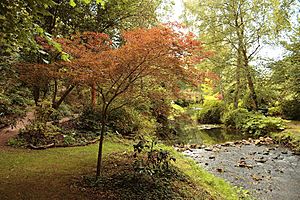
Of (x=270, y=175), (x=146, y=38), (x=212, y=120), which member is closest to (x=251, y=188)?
(x=270, y=175)

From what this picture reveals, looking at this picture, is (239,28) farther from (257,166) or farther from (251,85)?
(257,166)

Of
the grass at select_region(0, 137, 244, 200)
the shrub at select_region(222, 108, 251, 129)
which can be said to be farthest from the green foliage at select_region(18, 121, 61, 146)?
the shrub at select_region(222, 108, 251, 129)

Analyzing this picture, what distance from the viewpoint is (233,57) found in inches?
544

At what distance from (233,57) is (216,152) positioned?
6910 mm

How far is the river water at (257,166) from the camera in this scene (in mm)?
5617

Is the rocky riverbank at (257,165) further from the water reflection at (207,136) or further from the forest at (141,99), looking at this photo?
the water reflection at (207,136)

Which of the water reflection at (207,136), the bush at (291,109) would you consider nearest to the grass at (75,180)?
the water reflection at (207,136)

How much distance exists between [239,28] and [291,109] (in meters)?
5.38

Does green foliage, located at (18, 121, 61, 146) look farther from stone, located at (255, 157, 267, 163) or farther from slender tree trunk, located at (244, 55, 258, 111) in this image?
slender tree trunk, located at (244, 55, 258, 111)

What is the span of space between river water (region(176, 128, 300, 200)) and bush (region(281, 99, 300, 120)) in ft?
14.8

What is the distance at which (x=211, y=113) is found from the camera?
17188 mm

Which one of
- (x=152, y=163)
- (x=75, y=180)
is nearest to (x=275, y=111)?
(x=152, y=163)

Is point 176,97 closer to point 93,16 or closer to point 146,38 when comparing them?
point 146,38

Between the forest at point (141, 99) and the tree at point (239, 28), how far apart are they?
6 cm
